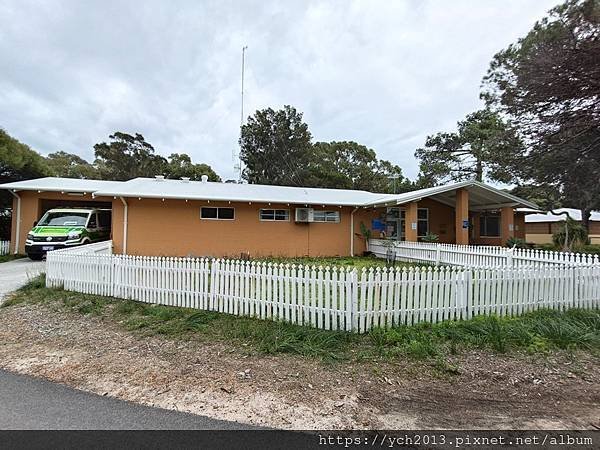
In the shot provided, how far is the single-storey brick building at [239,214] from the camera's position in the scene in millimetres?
13562

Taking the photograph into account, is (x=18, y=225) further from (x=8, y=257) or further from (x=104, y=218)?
(x=104, y=218)

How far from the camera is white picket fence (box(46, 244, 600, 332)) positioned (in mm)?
Result: 5219

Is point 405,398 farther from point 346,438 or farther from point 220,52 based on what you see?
point 220,52

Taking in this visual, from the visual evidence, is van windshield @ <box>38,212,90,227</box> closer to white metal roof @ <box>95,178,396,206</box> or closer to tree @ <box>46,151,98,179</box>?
white metal roof @ <box>95,178,396,206</box>

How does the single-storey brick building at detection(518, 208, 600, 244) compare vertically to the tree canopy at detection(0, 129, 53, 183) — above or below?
below

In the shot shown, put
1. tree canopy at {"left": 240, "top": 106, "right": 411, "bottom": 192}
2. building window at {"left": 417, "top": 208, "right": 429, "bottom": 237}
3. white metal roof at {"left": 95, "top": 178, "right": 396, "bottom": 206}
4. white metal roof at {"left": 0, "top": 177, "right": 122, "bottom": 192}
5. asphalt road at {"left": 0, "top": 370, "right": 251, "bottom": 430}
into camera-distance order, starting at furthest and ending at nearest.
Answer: tree canopy at {"left": 240, "top": 106, "right": 411, "bottom": 192}
building window at {"left": 417, "top": 208, "right": 429, "bottom": 237}
white metal roof at {"left": 0, "top": 177, "right": 122, "bottom": 192}
white metal roof at {"left": 95, "top": 178, "right": 396, "bottom": 206}
asphalt road at {"left": 0, "top": 370, "right": 251, "bottom": 430}

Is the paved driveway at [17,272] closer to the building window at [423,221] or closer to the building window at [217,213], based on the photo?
the building window at [217,213]

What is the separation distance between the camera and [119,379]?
3.85m

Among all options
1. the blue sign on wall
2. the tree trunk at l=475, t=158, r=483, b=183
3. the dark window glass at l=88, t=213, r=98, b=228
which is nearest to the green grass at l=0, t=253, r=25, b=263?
the dark window glass at l=88, t=213, r=98, b=228

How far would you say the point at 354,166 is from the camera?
132 ft

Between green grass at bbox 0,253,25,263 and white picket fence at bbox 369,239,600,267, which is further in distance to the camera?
green grass at bbox 0,253,25,263

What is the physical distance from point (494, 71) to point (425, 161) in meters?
18.7

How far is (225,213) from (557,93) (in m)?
12.9

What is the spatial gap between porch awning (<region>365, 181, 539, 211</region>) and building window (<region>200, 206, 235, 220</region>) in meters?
6.44
